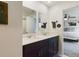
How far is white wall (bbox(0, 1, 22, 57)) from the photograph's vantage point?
139cm

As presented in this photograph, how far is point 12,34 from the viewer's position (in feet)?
5.04

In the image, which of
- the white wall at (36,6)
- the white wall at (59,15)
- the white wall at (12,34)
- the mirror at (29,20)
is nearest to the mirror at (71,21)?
the white wall at (59,15)

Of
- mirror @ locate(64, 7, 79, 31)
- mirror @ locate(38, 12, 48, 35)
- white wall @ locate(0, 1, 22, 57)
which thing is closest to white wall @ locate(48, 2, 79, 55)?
mirror @ locate(38, 12, 48, 35)

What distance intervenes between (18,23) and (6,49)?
408 mm

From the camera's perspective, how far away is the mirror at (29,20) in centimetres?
372

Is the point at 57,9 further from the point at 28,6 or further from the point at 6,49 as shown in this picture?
the point at 6,49

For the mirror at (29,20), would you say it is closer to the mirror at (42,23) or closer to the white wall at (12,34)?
the mirror at (42,23)

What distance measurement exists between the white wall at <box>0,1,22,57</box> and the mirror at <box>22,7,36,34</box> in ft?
6.59

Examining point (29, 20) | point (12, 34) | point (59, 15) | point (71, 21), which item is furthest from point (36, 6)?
point (71, 21)

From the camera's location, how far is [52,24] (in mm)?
5211

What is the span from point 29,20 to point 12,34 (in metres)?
2.44

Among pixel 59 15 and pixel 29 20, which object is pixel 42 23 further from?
pixel 29 20

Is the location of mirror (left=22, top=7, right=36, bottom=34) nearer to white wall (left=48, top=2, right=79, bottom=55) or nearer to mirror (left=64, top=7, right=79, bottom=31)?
white wall (left=48, top=2, right=79, bottom=55)

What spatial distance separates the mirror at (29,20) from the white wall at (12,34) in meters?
2.01
